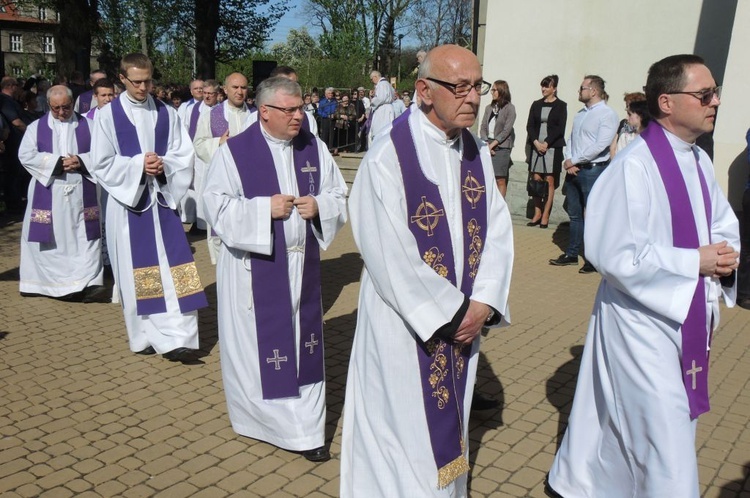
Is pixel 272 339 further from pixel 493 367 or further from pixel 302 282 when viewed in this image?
pixel 493 367

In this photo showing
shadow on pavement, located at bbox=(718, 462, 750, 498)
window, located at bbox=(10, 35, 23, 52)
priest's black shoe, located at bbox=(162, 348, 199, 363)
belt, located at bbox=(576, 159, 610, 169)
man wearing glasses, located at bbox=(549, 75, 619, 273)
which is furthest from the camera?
window, located at bbox=(10, 35, 23, 52)

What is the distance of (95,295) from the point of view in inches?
308

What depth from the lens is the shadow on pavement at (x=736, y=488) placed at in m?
4.22

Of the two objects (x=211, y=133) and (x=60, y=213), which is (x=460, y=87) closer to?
(x=60, y=213)

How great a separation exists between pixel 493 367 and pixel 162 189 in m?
2.96

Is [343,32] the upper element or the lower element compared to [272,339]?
upper

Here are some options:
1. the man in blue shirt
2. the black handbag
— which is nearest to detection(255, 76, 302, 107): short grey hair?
the black handbag

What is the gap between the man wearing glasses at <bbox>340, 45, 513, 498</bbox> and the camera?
10.8 feet

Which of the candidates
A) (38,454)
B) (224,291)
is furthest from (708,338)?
(38,454)

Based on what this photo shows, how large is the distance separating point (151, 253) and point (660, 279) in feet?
13.4

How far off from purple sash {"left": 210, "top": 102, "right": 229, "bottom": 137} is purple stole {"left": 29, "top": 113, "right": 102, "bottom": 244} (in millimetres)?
1511

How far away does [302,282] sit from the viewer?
15.7ft

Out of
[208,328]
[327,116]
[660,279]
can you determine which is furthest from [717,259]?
[327,116]

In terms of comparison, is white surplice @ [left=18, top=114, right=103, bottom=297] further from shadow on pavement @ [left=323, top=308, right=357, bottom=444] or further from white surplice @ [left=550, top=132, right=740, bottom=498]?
white surplice @ [left=550, top=132, right=740, bottom=498]
